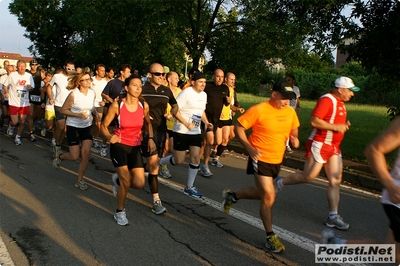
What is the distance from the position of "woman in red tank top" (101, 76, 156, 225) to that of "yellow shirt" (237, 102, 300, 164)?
57.8 inches

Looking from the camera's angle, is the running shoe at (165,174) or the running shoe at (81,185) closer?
the running shoe at (81,185)

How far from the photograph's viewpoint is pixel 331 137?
5.76 metres

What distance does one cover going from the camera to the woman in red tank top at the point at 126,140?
5508 millimetres

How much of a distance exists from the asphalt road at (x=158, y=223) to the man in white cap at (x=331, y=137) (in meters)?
0.40

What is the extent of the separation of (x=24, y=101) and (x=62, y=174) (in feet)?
14.3

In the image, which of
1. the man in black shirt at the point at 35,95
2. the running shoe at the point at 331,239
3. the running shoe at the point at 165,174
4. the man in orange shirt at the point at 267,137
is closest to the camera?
the running shoe at the point at 331,239

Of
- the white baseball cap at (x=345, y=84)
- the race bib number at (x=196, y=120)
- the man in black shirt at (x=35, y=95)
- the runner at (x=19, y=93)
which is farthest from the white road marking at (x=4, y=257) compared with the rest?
the man in black shirt at (x=35, y=95)

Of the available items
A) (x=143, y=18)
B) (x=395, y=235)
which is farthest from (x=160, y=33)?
(x=395, y=235)

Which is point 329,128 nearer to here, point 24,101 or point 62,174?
point 62,174

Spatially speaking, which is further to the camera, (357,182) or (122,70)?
(122,70)

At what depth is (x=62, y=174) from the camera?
8102 millimetres

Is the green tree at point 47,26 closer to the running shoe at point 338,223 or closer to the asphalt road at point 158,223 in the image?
the asphalt road at point 158,223

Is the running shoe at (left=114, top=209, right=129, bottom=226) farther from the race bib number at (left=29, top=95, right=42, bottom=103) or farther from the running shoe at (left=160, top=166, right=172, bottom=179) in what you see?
the race bib number at (left=29, top=95, right=42, bottom=103)

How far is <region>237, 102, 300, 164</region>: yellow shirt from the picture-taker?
489 cm
